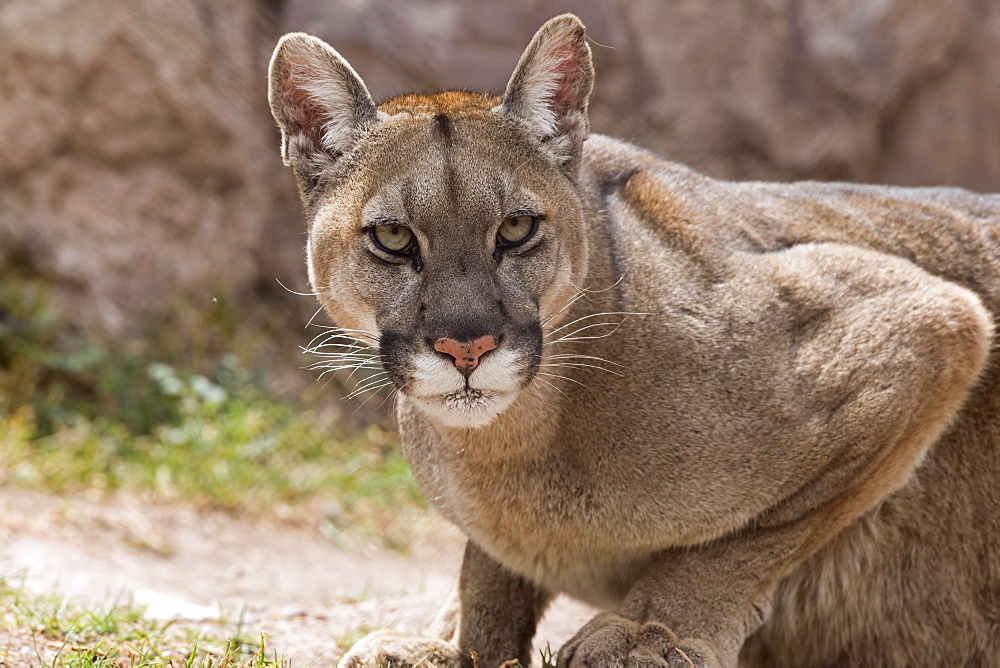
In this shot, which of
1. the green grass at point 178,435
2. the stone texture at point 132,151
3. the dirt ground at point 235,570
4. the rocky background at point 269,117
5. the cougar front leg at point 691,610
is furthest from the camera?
the rocky background at point 269,117

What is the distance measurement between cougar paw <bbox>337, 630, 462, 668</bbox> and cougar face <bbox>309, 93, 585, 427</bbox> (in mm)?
797

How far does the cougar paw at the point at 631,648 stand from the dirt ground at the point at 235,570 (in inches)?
37.8

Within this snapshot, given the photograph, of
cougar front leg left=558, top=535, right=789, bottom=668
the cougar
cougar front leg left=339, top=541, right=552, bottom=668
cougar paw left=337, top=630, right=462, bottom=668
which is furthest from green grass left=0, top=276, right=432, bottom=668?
cougar front leg left=558, top=535, right=789, bottom=668

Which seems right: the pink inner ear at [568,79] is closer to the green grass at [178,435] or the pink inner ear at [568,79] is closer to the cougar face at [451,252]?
the cougar face at [451,252]

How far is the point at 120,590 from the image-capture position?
194 inches

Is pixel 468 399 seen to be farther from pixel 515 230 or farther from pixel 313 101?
pixel 313 101

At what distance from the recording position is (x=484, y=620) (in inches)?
152

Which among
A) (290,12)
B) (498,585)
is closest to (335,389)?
(290,12)

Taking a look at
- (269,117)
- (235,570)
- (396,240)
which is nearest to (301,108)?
(396,240)

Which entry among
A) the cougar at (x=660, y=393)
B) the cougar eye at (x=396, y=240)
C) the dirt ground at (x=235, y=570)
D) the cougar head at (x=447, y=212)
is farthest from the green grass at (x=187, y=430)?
the cougar eye at (x=396, y=240)

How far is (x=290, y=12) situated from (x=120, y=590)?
4279mm

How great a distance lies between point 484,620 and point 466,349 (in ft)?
4.11

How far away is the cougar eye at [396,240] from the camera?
326 centimetres

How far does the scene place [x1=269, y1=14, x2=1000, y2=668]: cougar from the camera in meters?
3.35
